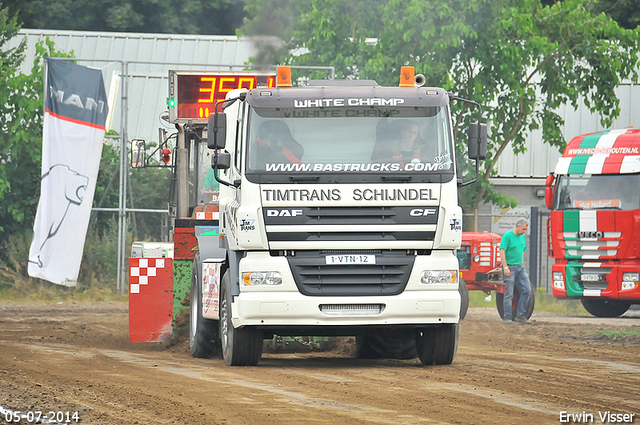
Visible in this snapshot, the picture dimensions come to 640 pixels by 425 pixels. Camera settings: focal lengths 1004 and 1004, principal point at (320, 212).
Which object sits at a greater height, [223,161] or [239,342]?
[223,161]

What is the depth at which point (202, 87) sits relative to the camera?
554 inches

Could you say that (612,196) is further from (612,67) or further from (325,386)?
Result: (325,386)

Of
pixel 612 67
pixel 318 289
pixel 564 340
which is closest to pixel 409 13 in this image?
pixel 612 67

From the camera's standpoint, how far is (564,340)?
51.9 feet

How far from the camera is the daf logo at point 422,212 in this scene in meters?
10.3

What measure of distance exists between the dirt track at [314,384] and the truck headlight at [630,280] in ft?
19.0

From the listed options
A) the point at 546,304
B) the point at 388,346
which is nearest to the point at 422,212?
the point at 388,346

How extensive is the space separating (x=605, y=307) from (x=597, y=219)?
2.73 m

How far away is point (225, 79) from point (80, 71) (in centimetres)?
778

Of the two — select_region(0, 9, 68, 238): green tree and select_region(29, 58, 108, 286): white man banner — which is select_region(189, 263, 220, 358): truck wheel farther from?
select_region(0, 9, 68, 238): green tree

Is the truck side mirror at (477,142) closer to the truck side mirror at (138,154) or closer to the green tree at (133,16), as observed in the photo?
the truck side mirror at (138,154)

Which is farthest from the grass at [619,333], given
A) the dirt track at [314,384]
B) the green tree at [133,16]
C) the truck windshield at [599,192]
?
the green tree at [133,16]

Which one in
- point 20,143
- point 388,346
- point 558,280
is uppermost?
point 20,143

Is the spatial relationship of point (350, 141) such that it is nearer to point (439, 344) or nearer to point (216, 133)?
point (216, 133)
